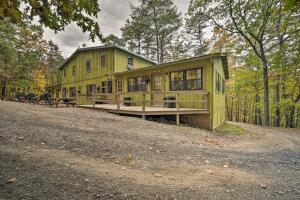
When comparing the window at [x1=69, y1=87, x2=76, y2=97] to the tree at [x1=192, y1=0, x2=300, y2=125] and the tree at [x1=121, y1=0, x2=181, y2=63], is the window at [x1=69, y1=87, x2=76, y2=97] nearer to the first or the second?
the tree at [x1=121, y1=0, x2=181, y2=63]

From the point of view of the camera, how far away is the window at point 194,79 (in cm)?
1027

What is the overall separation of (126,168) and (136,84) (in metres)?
10.6

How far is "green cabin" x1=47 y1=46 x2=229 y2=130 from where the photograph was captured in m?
9.73

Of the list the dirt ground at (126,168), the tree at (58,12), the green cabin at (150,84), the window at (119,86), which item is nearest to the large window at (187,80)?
the green cabin at (150,84)

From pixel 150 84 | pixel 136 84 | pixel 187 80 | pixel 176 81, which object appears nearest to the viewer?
pixel 187 80

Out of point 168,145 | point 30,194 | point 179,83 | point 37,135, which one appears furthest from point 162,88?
Answer: point 30,194

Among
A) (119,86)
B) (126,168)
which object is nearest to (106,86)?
(119,86)

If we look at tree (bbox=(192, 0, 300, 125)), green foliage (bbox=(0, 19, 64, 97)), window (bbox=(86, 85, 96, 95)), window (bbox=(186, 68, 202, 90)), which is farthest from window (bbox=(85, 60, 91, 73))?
tree (bbox=(192, 0, 300, 125))

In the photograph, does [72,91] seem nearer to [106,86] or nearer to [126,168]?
[106,86]

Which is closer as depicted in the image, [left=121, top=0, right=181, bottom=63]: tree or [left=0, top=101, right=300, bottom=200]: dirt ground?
[left=0, top=101, right=300, bottom=200]: dirt ground

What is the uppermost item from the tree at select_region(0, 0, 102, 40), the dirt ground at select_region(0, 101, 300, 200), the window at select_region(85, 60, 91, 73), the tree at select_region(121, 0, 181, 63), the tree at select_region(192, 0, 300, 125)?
the tree at select_region(121, 0, 181, 63)

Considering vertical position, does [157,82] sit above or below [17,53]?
below

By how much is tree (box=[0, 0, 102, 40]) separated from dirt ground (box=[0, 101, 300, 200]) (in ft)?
9.30

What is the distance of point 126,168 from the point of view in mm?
3744
